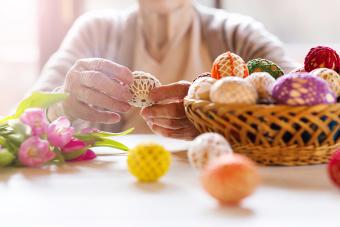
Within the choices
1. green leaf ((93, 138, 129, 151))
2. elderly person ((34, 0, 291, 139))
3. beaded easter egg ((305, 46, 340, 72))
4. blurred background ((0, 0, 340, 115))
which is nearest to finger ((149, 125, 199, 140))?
green leaf ((93, 138, 129, 151))

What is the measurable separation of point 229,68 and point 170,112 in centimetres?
16

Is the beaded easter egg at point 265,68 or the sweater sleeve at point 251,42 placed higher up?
the beaded easter egg at point 265,68

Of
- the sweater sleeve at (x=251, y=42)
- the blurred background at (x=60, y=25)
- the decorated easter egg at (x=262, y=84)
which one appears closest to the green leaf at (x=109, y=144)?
the decorated easter egg at (x=262, y=84)

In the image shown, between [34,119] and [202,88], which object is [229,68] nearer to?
[202,88]

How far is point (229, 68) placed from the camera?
2.33 feet

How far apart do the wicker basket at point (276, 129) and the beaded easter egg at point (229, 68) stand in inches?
2.8

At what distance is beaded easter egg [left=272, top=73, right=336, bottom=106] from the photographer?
1.95 feet

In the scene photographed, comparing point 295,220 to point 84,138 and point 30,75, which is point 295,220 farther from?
point 30,75

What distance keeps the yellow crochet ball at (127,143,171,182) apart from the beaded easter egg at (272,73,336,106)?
15 cm

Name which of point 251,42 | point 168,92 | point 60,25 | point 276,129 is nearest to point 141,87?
point 168,92

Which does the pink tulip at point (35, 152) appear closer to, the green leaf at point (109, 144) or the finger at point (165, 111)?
the green leaf at point (109, 144)

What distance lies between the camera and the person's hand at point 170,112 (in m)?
0.81

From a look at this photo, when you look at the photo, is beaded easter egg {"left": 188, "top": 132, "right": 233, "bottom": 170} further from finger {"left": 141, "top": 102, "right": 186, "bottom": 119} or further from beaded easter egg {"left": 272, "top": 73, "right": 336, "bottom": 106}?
finger {"left": 141, "top": 102, "right": 186, "bottom": 119}

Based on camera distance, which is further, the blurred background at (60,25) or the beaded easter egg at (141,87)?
the blurred background at (60,25)
